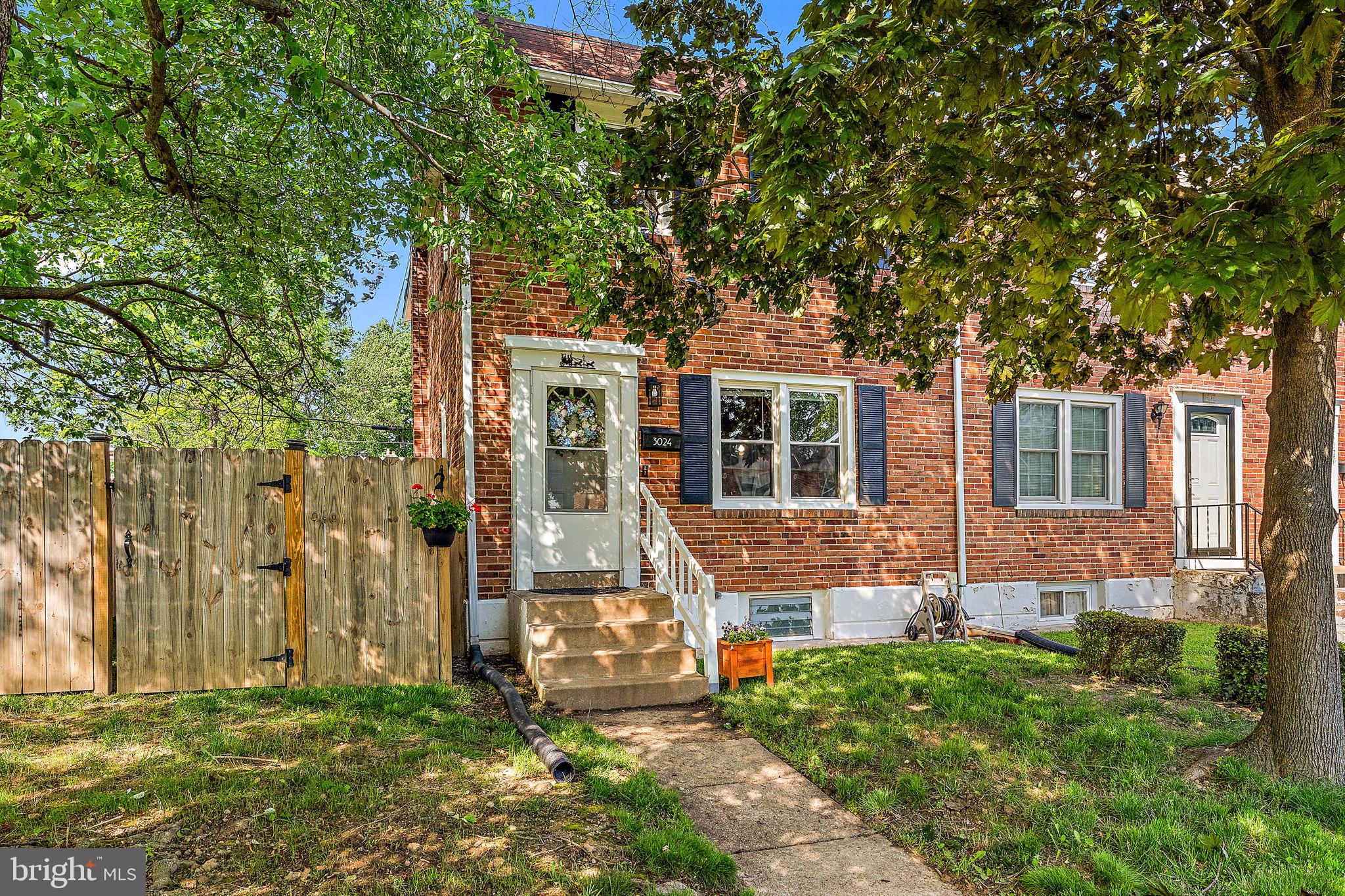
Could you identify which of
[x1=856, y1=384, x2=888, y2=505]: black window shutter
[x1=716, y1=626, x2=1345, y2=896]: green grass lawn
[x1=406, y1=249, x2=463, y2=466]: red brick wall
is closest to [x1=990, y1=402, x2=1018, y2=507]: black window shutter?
[x1=856, y1=384, x2=888, y2=505]: black window shutter

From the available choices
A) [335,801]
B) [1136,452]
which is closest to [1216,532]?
[1136,452]

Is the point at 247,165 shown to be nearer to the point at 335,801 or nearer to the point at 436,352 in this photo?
the point at 436,352

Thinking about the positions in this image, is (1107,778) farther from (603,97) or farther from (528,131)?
(603,97)

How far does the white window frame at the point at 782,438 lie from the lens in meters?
8.30

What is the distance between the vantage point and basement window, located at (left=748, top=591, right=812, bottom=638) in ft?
28.0

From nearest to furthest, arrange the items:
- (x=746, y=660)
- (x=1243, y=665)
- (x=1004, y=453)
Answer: (x=1243, y=665) < (x=746, y=660) < (x=1004, y=453)

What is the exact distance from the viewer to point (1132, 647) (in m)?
6.34

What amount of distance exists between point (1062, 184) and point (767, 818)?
380cm

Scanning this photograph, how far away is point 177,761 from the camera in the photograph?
425 centimetres

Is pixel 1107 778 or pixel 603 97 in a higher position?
pixel 603 97

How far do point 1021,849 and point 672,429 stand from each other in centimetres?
530

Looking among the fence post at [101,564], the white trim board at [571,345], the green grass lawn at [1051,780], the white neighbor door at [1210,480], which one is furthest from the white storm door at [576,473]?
the white neighbor door at [1210,480]

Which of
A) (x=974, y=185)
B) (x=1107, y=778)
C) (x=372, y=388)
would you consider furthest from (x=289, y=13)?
(x=372, y=388)

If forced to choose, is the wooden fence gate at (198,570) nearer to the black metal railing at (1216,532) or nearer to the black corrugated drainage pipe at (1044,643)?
the black corrugated drainage pipe at (1044,643)
